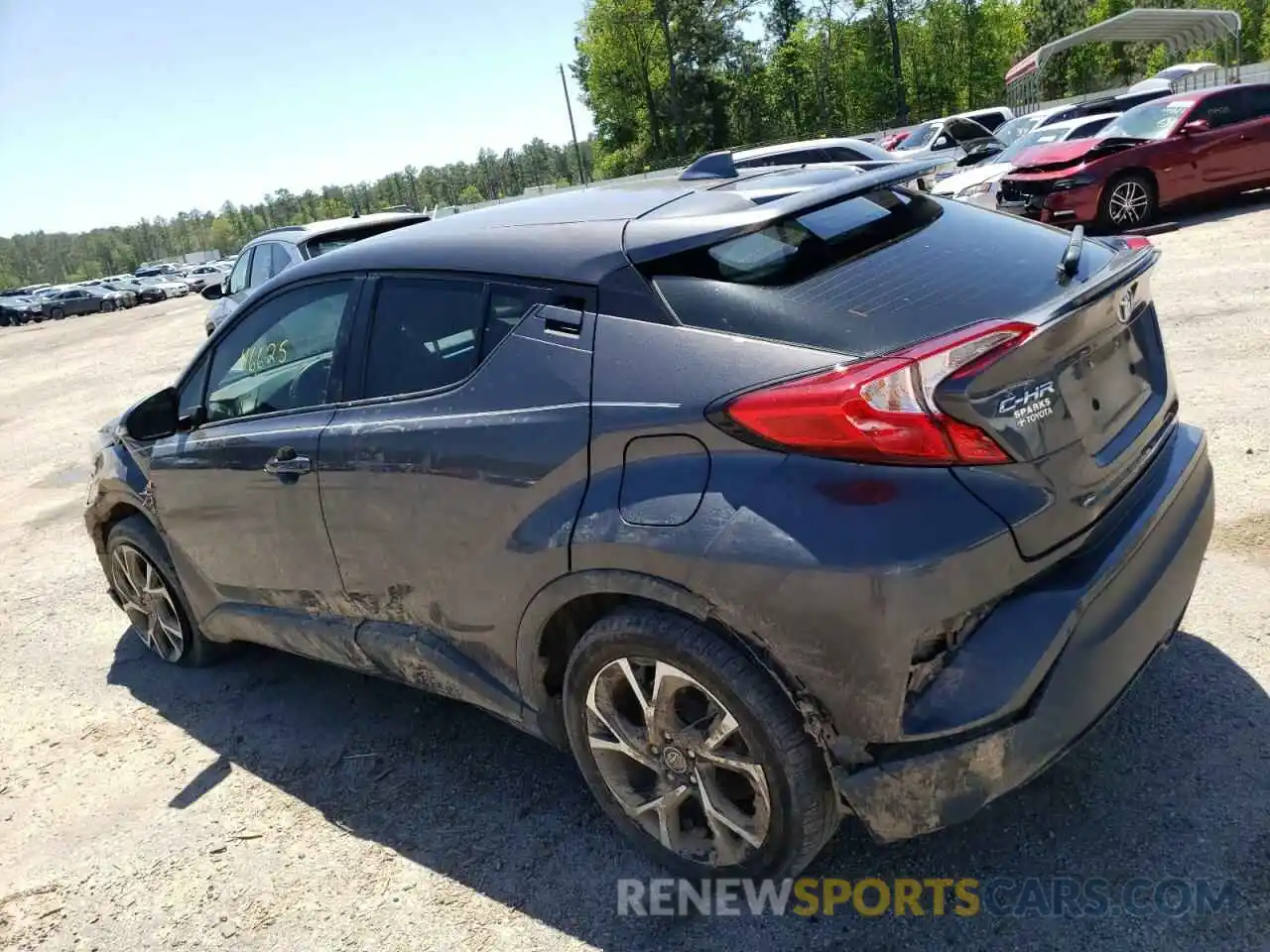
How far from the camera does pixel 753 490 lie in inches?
85.3

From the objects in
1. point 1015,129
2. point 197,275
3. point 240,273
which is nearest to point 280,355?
point 240,273

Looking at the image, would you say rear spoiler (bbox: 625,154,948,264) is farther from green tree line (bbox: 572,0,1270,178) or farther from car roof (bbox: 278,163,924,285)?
green tree line (bbox: 572,0,1270,178)

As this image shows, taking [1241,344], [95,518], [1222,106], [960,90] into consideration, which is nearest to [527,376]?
[95,518]

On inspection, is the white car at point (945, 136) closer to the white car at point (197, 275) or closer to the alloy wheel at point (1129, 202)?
the alloy wheel at point (1129, 202)

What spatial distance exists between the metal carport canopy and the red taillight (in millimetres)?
31105

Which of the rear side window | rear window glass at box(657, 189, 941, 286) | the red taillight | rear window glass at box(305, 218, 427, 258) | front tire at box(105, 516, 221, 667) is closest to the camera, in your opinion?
the red taillight

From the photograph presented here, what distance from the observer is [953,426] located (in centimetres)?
210

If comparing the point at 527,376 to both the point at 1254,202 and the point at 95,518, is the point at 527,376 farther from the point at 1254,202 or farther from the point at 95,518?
the point at 1254,202

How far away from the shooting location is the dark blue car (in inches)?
82.5

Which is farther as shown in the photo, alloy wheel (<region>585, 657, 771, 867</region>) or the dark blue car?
alloy wheel (<region>585, 657, 771, 867</region>)

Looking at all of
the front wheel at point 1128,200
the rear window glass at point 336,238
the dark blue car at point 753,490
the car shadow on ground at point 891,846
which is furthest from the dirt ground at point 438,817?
the front wheel at point 1128,200

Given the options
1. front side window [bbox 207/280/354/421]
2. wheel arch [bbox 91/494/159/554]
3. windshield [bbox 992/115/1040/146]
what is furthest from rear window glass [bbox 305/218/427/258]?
windshield [bbox 992/115/1040/146]

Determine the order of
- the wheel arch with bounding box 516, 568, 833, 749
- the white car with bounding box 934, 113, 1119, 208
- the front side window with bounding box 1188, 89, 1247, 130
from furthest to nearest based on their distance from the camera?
the white car with bounding box 934, 113, 1119, 208 < the front side window with bounding box 1188, 89, 1247, 130 < the wheel arch with bounding box 516, 568, 833, 749

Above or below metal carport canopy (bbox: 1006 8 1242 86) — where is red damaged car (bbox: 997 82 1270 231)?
below
